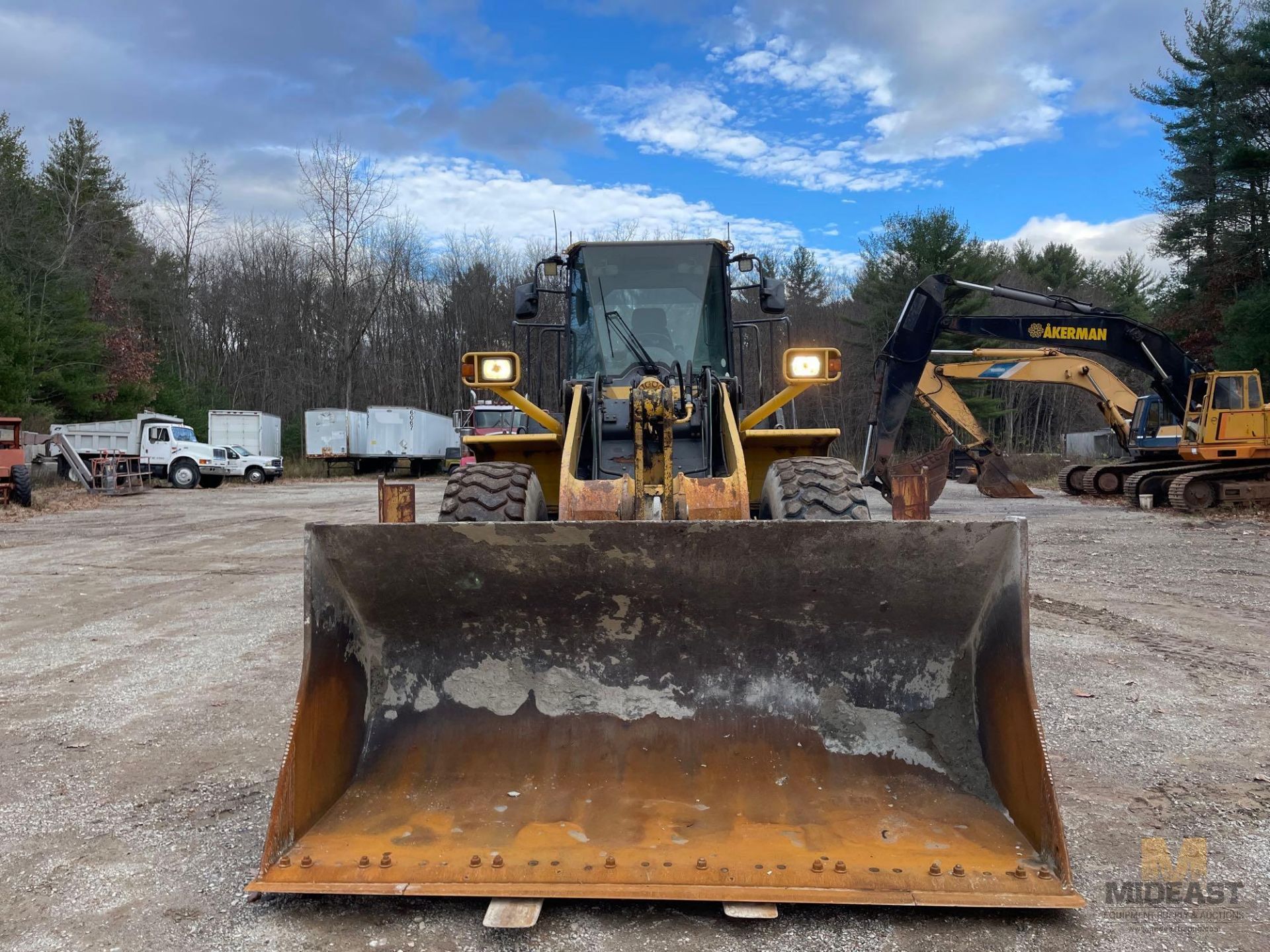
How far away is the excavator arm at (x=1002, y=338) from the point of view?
14117 millimetres

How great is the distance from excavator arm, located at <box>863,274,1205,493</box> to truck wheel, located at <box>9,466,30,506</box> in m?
17.4

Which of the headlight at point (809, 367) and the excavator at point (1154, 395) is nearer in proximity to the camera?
the headlight at point (809, 367)

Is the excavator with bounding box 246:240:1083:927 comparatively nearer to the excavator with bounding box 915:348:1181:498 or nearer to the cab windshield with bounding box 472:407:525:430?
the excavator with bounding box 915:348:1181:498

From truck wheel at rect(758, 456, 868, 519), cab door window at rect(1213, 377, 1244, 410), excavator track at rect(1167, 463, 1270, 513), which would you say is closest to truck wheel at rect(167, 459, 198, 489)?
excavator track at rect(1167, 463, 1270, 513)

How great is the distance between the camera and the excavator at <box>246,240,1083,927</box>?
2.45 meters

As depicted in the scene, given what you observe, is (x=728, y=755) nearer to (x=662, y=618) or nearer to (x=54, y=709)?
(x=662, y=618)

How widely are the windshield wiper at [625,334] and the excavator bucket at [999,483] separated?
15615 mm

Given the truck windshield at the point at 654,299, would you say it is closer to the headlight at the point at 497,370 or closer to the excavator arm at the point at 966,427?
the headlight at the point at 497,370

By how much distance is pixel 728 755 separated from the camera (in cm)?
297

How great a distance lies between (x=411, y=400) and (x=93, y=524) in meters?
29.6

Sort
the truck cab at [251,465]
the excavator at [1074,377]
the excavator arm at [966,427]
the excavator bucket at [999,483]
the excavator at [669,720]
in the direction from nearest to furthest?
the excavator at [669,720] < the excavator at [1074,377] < the excavator arm at [966,427] < the excavator bucket at [999,483] < the truck cab at [251,465]

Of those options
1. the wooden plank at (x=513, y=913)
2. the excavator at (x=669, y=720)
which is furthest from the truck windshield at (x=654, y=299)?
the wooden plank at (x=513, y=913)

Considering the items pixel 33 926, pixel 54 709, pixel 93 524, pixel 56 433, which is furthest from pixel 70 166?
pixel 33 926

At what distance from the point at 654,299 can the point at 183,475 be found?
2598 cm
